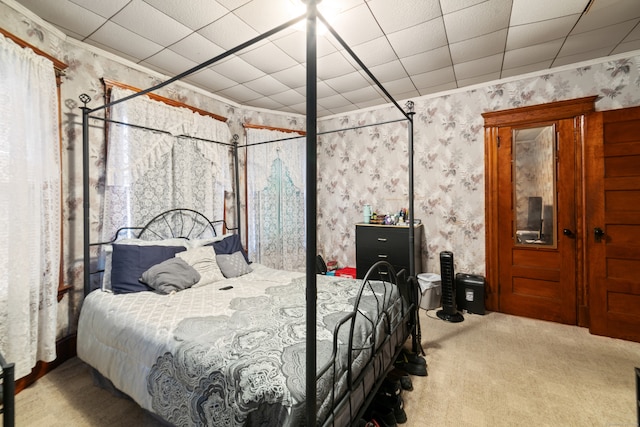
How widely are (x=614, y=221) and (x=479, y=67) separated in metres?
1.91

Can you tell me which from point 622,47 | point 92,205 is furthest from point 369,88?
point 92,205

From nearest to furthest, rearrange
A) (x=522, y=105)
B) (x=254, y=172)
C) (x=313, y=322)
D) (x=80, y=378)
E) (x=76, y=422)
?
(x=313, y=322) → (x=76, y=422) → (x=80, y=378) → (x=522, y=105) → (x=254, y=172)

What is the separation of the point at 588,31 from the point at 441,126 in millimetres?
1468

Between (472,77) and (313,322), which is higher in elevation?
(472,77)

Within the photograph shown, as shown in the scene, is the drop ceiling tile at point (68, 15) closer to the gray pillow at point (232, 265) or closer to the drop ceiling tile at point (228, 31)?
the drop ceiling tile at point (228, 31)

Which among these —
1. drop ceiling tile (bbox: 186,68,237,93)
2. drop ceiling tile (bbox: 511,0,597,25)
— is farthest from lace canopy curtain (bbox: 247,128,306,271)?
drop ceiling tile (bbox: 511,0,597,25)

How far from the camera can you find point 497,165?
10.5 ft

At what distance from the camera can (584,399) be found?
1.78 meters

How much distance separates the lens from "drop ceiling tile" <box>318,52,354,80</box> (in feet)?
8.77

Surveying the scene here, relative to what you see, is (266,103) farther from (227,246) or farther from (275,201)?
(227,246)

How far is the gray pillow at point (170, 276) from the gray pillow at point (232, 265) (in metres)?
0.31

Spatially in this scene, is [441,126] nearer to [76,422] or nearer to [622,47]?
[622,47]

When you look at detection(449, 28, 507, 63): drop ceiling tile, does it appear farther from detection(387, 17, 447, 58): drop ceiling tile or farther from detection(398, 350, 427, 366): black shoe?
detection(398, 350, 427, 366): black shoe

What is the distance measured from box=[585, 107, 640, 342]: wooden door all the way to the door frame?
0.11 meters
